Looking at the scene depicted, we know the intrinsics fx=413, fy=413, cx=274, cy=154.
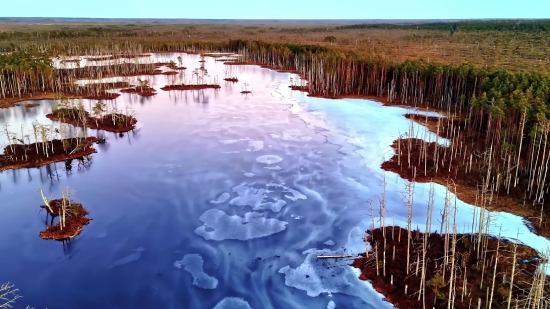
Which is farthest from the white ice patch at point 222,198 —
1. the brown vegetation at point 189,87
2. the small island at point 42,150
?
the brown vegetation at point 189,87

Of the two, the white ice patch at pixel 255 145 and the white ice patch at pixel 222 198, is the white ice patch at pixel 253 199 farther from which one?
the white ice patch at pixel 255 145

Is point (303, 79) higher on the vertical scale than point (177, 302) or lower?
higher

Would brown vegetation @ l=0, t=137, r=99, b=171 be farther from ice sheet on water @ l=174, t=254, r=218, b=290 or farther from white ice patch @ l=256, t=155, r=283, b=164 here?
ice sheet on water @ l=174, t=254, r=218, b=290

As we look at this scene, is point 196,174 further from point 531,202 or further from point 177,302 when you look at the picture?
point 531,202

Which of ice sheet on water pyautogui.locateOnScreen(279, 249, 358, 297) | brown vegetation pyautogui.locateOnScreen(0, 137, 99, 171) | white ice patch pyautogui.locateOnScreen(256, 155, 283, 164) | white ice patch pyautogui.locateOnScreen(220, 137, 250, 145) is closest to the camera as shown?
ice sheet on water pyautogui.locateOnScreen(279, 249, 358, 297)

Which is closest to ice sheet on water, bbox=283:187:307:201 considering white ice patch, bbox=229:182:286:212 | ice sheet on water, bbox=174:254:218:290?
white ice patch, bbox=229:182:286:212

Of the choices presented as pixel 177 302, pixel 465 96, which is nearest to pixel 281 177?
pixel 177 302

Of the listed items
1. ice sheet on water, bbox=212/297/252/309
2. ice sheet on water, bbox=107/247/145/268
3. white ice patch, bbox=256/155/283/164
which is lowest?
ice sheet on water, bbox=212/297/252/309
